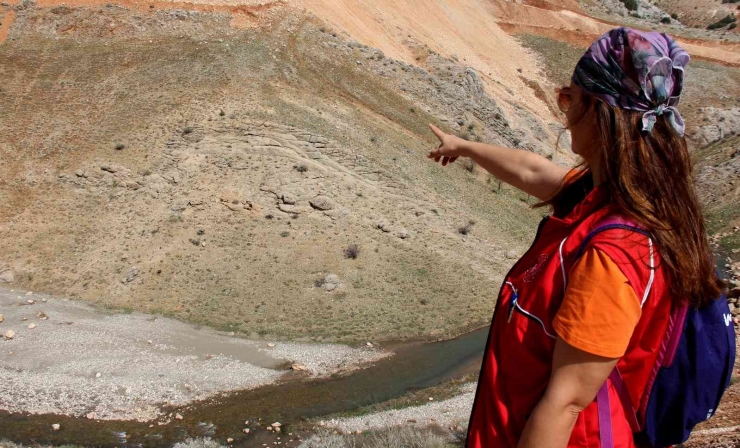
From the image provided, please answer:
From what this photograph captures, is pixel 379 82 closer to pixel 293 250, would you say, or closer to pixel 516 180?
pixel 293 250

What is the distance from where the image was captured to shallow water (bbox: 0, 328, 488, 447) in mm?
10891

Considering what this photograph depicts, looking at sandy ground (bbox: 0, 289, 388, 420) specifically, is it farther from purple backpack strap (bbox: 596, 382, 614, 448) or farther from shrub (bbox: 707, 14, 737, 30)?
shrub (bbox: 707, 14, 737, 30)

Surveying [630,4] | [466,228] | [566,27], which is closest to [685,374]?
[466,228]

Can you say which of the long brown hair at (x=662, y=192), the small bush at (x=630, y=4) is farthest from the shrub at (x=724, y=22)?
the long brown hair at (x=662, y=192)

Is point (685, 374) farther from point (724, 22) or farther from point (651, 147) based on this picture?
point (724, 22)

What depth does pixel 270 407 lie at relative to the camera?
39.8ft

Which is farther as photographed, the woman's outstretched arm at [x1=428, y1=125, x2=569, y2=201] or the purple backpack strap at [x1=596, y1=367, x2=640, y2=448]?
the woman's outstretched arm at [x1=428, y1=125, x2=569, y2=201]

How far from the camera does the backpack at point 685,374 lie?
79.2 inches

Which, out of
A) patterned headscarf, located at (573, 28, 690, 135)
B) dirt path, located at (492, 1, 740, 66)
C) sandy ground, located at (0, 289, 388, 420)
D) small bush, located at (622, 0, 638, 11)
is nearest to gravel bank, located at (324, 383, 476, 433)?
sandy ground, located at (0, 289, 388, 420)

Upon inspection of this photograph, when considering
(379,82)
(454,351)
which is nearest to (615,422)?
(454,351)

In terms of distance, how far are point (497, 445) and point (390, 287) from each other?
14.9 m

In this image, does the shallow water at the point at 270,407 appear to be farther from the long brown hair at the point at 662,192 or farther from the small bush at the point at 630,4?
the small bush at the point at 630,4

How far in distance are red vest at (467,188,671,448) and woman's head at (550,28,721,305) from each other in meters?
0.07

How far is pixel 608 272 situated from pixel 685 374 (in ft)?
1.73
